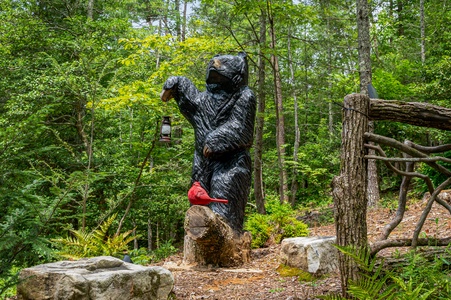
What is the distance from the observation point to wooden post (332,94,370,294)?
298cm

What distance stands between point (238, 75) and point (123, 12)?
38.2ft

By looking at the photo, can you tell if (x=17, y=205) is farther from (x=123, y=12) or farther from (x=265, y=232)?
(x=123, y=12)

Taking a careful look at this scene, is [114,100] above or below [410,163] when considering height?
above

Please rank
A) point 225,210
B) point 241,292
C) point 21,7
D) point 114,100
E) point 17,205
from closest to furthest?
point 17,205 < point 241,292 < point 225,210 < point 114,100 < point 21,7

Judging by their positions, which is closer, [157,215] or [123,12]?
[157,215]

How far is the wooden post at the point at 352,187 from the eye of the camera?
298 centimetres

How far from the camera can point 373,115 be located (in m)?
3.13

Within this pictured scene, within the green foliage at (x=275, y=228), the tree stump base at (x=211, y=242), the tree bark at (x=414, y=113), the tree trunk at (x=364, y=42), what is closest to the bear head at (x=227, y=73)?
the tree stump base at (x=211, y=242)

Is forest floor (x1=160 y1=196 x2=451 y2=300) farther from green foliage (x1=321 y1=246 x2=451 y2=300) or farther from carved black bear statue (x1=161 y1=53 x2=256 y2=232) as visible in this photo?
carved black bear statue (x1=161 y1=53 x2=256 y2=232)

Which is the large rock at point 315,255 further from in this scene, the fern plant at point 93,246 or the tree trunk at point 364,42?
the tree trunk at point 364,42

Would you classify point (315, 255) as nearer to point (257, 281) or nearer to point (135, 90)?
point (257, 281)

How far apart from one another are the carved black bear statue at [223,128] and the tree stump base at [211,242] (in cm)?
26

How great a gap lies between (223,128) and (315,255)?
2.20m

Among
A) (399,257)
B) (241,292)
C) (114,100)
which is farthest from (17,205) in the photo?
(114,100)
